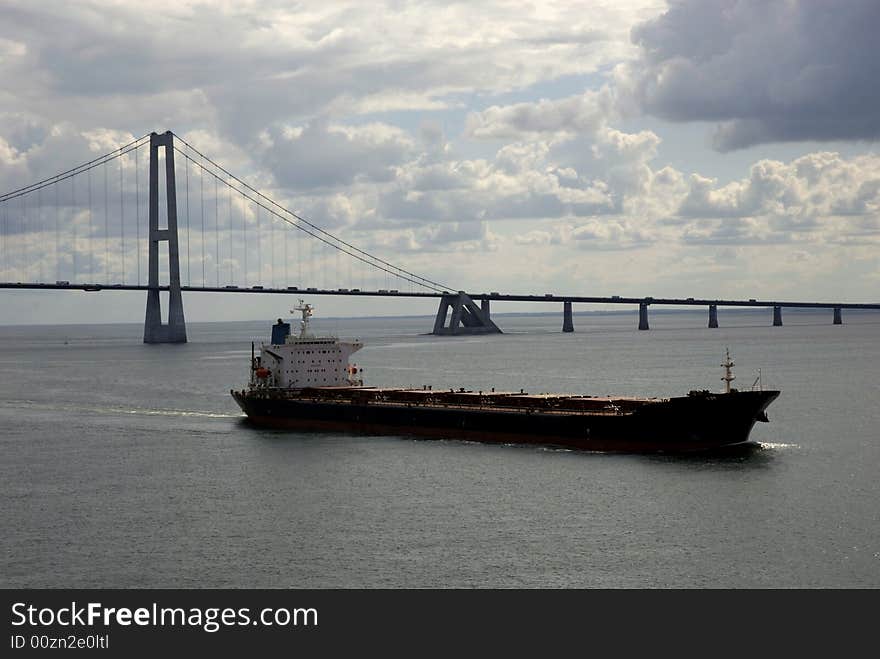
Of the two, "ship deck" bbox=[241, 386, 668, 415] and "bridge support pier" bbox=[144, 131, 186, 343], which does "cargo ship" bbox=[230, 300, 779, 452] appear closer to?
"ship deck" bbox=[241, 386, 668, 415]

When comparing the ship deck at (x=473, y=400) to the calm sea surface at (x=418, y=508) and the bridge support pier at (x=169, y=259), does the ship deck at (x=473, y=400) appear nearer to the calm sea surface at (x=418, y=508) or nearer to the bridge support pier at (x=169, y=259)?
the calm sea surface at (x=418, y=508)

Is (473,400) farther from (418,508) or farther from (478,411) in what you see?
(418,508)

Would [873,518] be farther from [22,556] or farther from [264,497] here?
[22,556]

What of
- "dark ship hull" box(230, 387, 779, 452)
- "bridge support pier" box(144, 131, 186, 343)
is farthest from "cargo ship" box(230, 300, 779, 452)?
"bridge support pier" box(144, 131, 186, 343)

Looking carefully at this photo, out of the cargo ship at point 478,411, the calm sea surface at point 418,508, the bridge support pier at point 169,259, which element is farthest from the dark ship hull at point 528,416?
the bridge support pier at point 169,259

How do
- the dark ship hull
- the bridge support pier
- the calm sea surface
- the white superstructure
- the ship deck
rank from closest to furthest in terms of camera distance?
the calm sea surface, the dark ship hull, the ship deck, the white superstructure, the bridge support pier

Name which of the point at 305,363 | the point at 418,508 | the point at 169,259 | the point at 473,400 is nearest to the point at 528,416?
the point at 473,400
